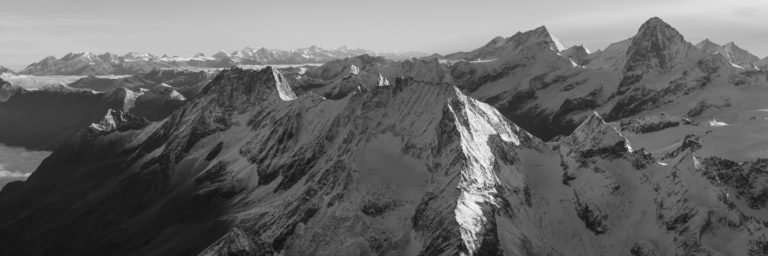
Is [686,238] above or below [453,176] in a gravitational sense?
below

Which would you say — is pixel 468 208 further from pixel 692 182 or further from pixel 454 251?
pixel 692 182

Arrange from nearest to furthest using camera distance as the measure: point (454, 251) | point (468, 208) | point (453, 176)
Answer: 1. point (454, 251)
2. point (468, 208)
3. point (453, 176)

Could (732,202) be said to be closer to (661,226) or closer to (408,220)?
(661,226)

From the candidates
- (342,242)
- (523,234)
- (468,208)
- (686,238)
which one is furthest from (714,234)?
(342,242)

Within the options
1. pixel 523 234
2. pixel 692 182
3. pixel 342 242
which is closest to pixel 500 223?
pixel 523 234

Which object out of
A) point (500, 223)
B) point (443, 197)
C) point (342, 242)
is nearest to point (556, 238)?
point (500, 223)

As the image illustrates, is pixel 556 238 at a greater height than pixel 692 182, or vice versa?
pixel 692 182

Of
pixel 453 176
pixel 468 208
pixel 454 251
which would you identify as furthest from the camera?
pixel 453 176

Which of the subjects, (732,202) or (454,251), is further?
(732,202)

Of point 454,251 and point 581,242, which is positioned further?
point 581,242
